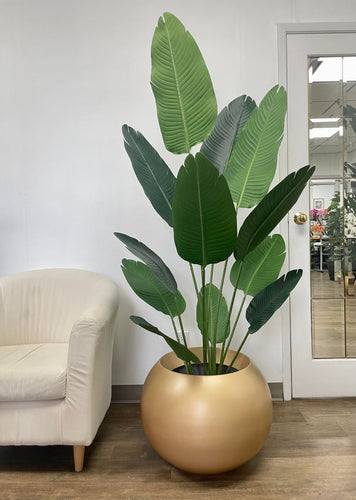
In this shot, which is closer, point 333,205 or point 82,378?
point 82,378

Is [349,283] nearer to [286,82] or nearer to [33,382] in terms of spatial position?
[286,82]

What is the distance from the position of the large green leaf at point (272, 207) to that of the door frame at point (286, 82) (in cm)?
92

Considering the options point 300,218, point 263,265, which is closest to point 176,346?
point 263,265

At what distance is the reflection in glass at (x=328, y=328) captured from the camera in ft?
7.28

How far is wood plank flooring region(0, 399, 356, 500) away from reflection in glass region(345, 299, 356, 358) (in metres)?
0.45

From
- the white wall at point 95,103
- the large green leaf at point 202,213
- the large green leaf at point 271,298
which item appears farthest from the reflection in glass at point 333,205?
the large green leaf at point 202,213

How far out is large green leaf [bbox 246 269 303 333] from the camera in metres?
1.62

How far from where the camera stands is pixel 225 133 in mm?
1602

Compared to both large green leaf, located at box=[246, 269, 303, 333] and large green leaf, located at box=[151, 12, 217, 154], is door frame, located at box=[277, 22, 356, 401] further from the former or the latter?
large green leaf, located at box=[151, 12, 217, 154]

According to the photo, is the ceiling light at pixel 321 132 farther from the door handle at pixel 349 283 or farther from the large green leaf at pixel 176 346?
the large green leaf at pixel 176 346

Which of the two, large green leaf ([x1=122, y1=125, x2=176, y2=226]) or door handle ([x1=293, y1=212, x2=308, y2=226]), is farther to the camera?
door handle ([x1=293, y1=212, x2=308, y2=226])

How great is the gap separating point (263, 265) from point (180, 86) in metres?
0.85

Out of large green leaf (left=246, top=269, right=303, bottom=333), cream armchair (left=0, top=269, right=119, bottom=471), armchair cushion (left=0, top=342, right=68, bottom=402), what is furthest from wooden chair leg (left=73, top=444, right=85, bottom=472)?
large green leaf (left=246, top=269, right=303, bottom=333)

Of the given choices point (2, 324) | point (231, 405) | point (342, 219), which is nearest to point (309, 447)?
point (231, 405)
